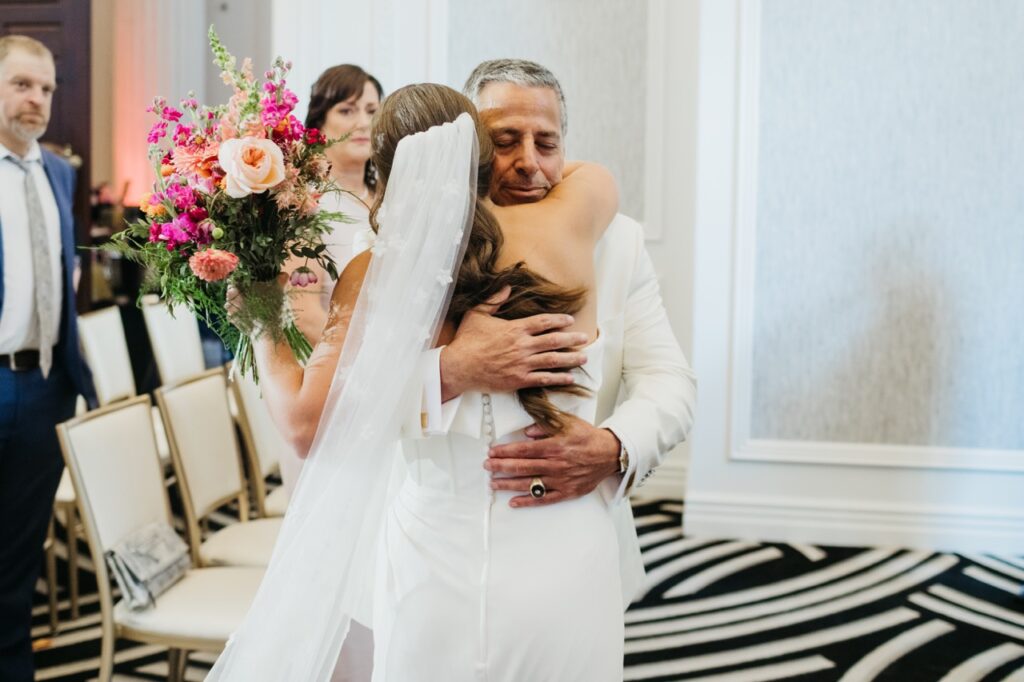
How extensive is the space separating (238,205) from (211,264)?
121 mm

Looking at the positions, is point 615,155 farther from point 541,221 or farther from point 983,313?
point 541,221

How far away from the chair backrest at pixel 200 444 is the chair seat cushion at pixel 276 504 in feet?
0.29

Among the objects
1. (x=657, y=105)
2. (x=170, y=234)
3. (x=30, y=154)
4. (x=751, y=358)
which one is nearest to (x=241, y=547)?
(x=30, y=154)

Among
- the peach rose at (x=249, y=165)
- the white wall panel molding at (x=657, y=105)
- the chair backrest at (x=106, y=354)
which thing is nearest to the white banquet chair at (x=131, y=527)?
the peach rose at (x=249, y=165)

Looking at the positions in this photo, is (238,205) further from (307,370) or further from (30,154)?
(30,154)

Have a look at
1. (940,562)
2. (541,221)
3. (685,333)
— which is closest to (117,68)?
(685,333)

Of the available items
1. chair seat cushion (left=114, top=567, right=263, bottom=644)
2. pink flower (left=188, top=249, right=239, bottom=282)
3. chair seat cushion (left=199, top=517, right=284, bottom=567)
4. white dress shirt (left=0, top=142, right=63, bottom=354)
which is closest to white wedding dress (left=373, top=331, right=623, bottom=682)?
pink flower (left=188, top=249, right=239, bottom=282)

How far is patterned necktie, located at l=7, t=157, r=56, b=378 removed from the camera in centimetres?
360

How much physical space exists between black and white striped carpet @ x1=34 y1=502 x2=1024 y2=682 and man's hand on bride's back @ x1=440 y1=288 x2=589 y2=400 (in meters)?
2.04

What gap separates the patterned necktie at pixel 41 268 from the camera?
3.60 meters

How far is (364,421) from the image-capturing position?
5.30 feet

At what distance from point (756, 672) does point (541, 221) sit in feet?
7.43

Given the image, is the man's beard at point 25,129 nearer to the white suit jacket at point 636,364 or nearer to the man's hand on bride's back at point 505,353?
the white suit jacket at point 636,364

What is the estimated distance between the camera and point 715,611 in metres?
3.99
